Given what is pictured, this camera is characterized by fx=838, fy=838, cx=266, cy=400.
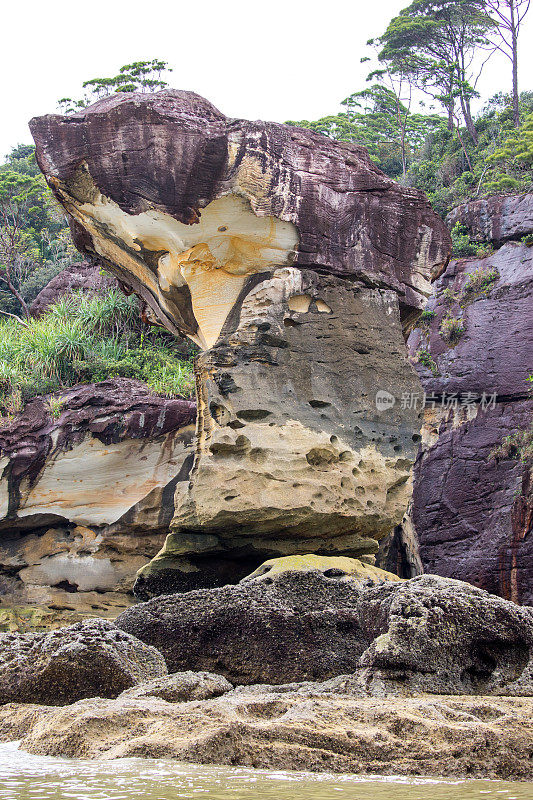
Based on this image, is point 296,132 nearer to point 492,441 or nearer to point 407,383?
point 407,383

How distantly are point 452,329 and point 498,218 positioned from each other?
264cm

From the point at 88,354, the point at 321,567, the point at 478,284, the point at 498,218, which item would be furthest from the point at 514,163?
the point at 321,567

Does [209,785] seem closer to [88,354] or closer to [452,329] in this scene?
[88,354]

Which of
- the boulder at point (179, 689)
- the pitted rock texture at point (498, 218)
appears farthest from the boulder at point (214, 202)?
the pitted rock texture at point (498, 218)

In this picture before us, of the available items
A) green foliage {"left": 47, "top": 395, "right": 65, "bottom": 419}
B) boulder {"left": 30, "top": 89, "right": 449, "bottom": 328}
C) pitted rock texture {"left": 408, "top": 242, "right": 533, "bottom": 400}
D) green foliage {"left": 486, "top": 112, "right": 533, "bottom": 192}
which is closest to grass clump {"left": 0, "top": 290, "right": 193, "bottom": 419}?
green foliage {"left": 47, "top": 395, "right": 65, "bottom": 419}

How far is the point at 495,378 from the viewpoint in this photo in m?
14.8

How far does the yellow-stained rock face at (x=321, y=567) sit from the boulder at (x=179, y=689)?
154 cm

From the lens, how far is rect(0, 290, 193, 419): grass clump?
1423 cm

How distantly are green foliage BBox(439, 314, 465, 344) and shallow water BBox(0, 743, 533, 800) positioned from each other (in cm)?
1293

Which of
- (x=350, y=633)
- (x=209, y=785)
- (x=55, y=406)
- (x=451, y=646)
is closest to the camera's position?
(x=209, y=785)

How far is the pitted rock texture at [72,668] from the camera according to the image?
5.53 m

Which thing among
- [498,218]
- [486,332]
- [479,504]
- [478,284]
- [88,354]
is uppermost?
[498,218]

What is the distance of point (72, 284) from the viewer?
17.6m

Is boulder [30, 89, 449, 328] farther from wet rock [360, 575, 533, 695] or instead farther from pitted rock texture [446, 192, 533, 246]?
pitted rock texture [446, 192, 533, 246]
